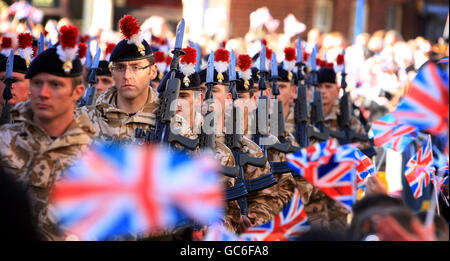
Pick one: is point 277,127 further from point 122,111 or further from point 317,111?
point 122,111

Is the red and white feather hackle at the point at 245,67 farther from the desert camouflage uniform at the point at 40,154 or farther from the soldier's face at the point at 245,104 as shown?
the desert camouflage uniform at the point at 40,154

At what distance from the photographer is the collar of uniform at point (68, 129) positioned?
170 inches

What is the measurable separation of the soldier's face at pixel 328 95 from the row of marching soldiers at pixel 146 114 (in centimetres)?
67

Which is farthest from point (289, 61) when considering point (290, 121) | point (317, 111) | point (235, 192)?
point (235, 192)

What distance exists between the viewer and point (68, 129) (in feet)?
14.5

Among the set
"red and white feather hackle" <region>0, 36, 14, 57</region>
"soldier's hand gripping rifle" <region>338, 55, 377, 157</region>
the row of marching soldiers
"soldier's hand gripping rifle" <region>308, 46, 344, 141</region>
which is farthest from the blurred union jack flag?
"red and white feather hackle" <region>0, 36, 14, 57</region>

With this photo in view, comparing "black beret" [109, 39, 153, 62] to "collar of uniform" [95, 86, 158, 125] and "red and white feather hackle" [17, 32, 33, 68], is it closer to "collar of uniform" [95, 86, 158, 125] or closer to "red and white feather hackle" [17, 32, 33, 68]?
"collar of uniform" [95, 86, 158, 125]

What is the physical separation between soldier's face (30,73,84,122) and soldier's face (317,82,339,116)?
5673 mm

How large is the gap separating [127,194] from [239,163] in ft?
9.32

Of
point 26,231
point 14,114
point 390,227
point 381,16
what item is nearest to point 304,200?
point 14,114

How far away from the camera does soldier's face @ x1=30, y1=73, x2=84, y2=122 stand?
4.38 metres

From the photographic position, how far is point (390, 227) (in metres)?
3.59

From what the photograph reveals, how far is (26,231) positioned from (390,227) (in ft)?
4.65

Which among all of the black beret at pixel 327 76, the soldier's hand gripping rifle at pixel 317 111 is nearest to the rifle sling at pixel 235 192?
the soldier's hand gripping rifle at pixel 317 111
